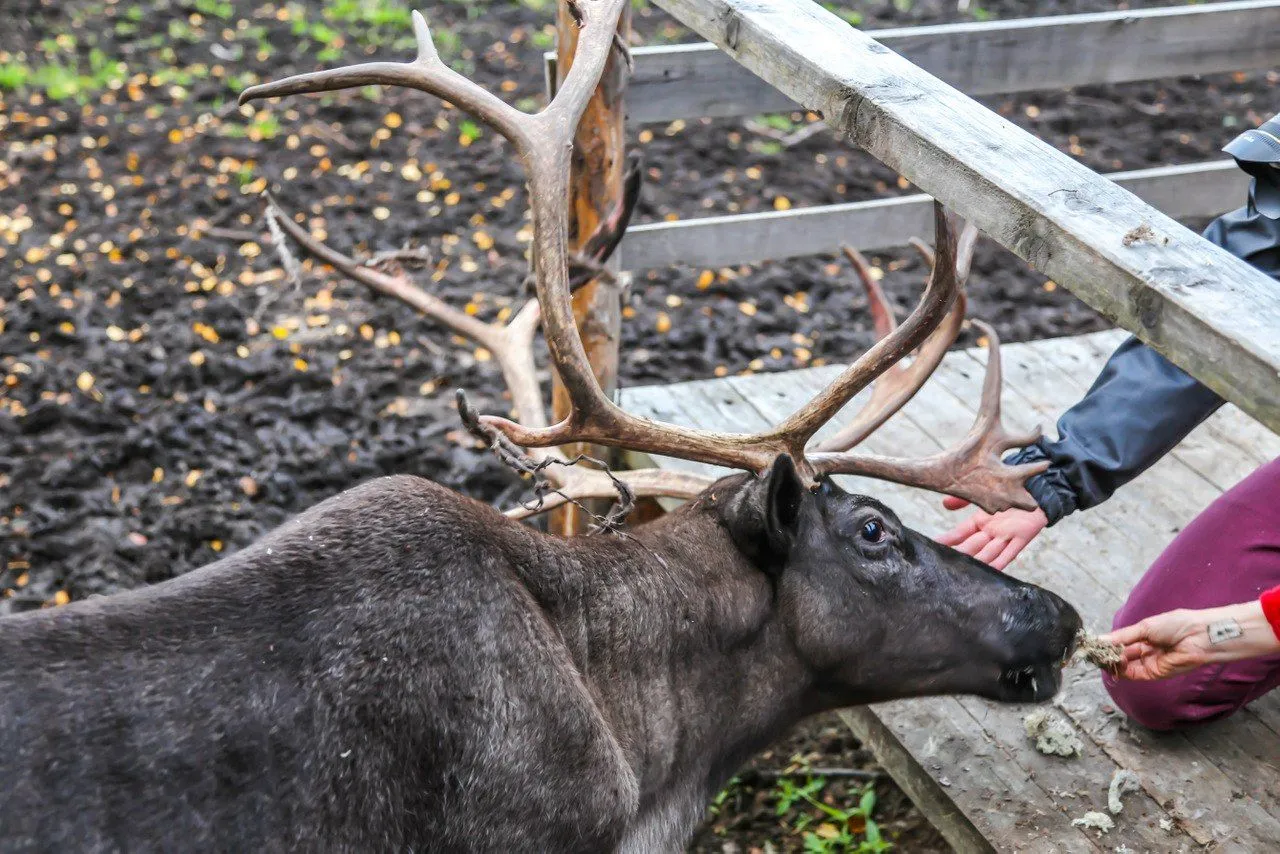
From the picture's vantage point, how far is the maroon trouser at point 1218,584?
11.5ft

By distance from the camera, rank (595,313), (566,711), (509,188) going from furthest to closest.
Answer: (509,188) < (595,313) < (566,711)

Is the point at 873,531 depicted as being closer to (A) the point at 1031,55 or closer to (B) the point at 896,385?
(B) the point at 896,385

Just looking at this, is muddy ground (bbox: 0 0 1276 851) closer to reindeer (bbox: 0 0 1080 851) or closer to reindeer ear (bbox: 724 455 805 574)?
reindeer (bbox: 0 0 1080 851)

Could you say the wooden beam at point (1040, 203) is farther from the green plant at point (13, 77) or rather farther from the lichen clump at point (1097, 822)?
the green plant at point (13, 77)

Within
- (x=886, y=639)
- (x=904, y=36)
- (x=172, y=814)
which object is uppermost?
(x=904, y=36)

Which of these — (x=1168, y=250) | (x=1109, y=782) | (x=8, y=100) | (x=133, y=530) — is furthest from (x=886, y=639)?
(x=8, y=100)

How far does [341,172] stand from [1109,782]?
221 inches

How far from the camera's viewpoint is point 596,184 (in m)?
4.47

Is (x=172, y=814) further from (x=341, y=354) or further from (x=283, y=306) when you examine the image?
(x=283, y=306)

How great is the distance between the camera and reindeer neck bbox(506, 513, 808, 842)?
309 centimetres

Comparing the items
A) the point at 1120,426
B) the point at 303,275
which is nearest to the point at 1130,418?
the point at 1120,426

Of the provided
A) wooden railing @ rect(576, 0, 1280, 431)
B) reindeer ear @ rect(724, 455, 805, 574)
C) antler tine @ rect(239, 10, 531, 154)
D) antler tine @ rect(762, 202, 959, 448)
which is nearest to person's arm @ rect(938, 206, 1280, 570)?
antler tine @ rect(762, 202, 959, 448)

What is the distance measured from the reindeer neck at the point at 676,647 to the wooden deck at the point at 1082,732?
0.56m

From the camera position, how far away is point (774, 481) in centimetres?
307
